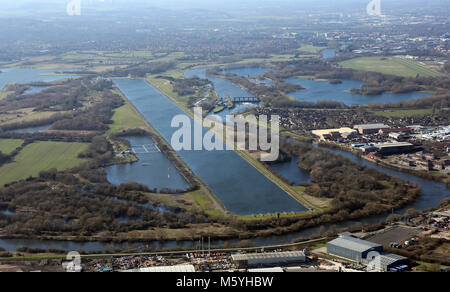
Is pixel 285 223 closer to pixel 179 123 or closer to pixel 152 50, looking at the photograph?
pixel 179 123

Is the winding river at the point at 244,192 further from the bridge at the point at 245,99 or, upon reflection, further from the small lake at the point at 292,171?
the bridge at the point at 245,99

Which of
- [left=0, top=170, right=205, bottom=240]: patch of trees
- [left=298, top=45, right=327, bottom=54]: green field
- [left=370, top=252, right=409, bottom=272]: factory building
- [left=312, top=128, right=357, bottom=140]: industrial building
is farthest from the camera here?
[left=298, top=45, right=327, bottom=54]: green field

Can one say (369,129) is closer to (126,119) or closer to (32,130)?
(126,119)

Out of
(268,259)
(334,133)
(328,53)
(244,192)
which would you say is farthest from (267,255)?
(328,53)

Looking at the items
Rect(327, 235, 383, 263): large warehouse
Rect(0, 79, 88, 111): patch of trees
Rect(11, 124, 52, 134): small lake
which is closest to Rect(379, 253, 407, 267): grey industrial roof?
Rect(327, 235, 383, 263): large warehouse

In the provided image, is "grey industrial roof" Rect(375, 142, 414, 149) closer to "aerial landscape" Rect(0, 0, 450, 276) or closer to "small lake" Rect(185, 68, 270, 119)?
"aerial landscape" Rect(0, 0, 450, 276)

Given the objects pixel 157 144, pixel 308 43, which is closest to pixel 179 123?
pixel 157 144
